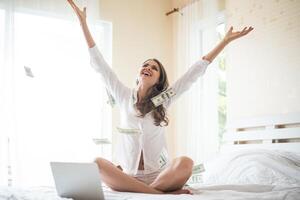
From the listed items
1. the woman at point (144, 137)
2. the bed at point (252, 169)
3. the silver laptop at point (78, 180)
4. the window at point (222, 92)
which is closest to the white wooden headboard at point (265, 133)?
the bed at point (252, 169)

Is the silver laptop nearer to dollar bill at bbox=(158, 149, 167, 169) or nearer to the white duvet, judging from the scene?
the white duvet

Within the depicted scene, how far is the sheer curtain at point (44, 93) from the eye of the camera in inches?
138

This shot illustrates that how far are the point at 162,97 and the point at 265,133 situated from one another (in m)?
1.12

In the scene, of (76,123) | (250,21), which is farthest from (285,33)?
(76,123)

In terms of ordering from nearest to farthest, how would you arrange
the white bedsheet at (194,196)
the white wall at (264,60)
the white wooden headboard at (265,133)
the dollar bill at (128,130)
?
the white bedsheet at (194,196) → the dollar bill at (128,130) → the white wooden headboard at (265,133) → the white wall at (264,60)

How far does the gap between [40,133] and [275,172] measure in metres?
2.08

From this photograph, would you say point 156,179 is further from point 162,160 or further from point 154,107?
point 154,107

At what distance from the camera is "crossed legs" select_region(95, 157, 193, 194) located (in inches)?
78.6

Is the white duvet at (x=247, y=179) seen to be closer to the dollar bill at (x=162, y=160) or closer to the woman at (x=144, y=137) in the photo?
the woman at (x=144, y=137)

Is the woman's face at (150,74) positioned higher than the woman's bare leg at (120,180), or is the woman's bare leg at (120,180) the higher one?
the woman's face at (150,74)

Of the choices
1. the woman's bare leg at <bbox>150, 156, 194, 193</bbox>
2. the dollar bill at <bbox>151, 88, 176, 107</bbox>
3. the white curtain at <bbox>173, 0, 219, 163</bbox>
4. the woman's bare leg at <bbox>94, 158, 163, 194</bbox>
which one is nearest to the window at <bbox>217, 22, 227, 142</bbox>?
the white curtain at <bbox>173, 0, 219, 163</bbox>

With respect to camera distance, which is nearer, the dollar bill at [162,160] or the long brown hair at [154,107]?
the dollar bill at [162,160]

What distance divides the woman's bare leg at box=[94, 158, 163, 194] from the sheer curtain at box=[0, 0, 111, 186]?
1.64 meters

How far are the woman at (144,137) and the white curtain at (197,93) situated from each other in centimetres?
141
